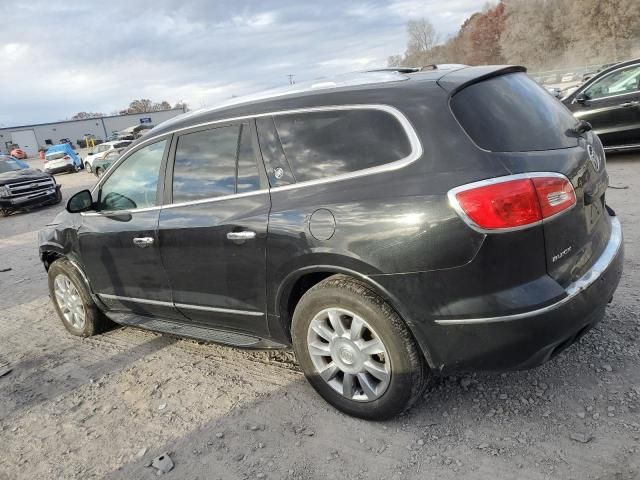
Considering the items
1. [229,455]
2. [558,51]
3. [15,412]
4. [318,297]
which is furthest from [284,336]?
[558,51]

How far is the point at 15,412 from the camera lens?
12.1 feet

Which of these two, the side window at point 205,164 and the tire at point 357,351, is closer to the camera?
the tire at point 357,351

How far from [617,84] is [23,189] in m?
14.8

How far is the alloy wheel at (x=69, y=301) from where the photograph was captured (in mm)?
4824

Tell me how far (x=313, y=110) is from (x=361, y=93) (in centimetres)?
30

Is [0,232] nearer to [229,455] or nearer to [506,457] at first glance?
[229,455]

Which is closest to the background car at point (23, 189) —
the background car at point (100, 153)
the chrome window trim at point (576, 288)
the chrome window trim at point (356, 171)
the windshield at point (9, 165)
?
the windshield at point (9, 165)

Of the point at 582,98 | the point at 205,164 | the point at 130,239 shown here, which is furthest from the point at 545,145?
the point at 582,98

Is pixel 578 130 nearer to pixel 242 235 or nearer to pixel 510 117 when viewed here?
pixel 510 117

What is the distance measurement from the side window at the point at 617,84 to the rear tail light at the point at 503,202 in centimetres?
800

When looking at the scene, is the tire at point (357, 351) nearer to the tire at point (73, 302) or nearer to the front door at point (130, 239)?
the front door at point (130, 239)

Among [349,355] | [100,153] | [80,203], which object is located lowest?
[349,355]

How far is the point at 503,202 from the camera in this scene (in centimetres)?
233

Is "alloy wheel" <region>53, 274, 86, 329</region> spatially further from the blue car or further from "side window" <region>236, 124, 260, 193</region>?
the blue car
